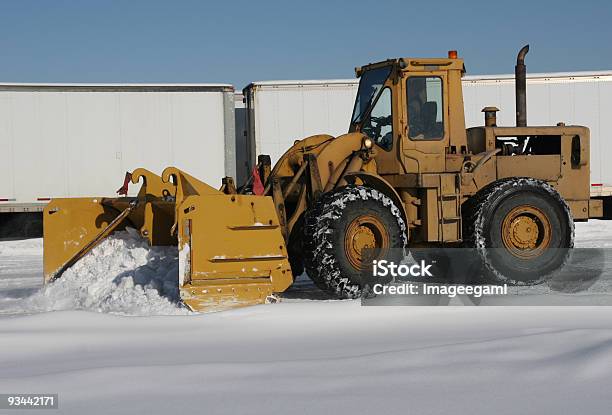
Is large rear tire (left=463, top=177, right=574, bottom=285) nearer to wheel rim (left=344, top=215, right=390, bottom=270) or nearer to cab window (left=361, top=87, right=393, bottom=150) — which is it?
wheel rim (left=344, top=215, right=390, bottom=270)

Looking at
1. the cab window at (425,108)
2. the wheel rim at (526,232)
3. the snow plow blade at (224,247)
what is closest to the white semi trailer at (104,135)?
the snow plow blade at (224,247)

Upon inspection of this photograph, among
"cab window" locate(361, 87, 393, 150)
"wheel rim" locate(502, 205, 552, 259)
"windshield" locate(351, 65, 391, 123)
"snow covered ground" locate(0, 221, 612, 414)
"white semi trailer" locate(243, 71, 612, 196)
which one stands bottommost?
"snow covered ground" locate(0, 221, 612, 414)

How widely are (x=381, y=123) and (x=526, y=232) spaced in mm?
1952

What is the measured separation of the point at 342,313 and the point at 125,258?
2.81 m

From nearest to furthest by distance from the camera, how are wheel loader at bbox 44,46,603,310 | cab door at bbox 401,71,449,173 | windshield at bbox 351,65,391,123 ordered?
1. wheel loader at bbox 44,46,603,310
2. cab door at bbox 401,71,449,173
3. windshield at bbox 351,65,391,123

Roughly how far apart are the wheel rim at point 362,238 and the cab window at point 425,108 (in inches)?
48.2

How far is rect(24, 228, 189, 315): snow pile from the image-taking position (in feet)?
24.5

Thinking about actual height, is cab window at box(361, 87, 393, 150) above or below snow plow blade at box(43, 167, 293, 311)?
above

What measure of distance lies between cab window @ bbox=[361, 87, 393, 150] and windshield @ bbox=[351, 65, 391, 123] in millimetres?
89

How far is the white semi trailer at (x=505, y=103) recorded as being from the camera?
53.3ft

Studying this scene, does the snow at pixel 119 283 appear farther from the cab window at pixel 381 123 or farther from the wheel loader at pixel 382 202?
the cab window at pixel 381 123

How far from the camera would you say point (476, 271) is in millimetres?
8312

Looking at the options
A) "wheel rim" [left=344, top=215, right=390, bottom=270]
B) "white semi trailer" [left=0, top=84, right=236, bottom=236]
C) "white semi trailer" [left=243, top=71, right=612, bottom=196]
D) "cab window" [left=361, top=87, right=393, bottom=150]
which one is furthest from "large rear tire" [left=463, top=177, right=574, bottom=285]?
"white semi trailer" [left=0, top=84, right=236, bottom=236]

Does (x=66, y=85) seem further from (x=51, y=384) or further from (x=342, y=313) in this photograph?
(x=51, y=384)
